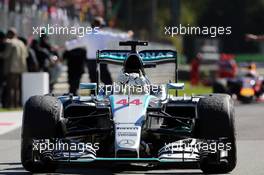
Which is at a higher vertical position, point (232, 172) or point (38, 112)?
point (38, 112)

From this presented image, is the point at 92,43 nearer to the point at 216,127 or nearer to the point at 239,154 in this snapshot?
the point at 239,154

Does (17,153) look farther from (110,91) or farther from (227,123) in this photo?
(227,123)

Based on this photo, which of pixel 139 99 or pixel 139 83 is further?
pixel 139 83

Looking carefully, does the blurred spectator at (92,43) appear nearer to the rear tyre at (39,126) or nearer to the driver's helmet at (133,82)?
the driver's helmet at (133,82)

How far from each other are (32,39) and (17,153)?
11530 millimetres

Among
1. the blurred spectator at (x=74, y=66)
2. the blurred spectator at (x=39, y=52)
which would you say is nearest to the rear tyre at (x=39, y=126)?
the blurred spectator at (x=74, y=66)

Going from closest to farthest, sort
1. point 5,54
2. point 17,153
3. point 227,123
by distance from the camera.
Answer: point 227,123 < point 17,153 < point 5,54

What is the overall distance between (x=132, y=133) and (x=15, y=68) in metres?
13.2

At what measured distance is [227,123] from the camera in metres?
10.0

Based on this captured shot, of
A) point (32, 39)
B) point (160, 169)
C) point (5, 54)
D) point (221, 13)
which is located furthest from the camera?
point (221, 13)

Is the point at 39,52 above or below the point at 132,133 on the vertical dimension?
above

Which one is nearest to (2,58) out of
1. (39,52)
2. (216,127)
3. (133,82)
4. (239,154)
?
(39,52)

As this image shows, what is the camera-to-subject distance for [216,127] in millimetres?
9992

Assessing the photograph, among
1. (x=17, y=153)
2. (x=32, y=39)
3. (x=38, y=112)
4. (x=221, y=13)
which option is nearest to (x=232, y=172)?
(x=38, y=112)
